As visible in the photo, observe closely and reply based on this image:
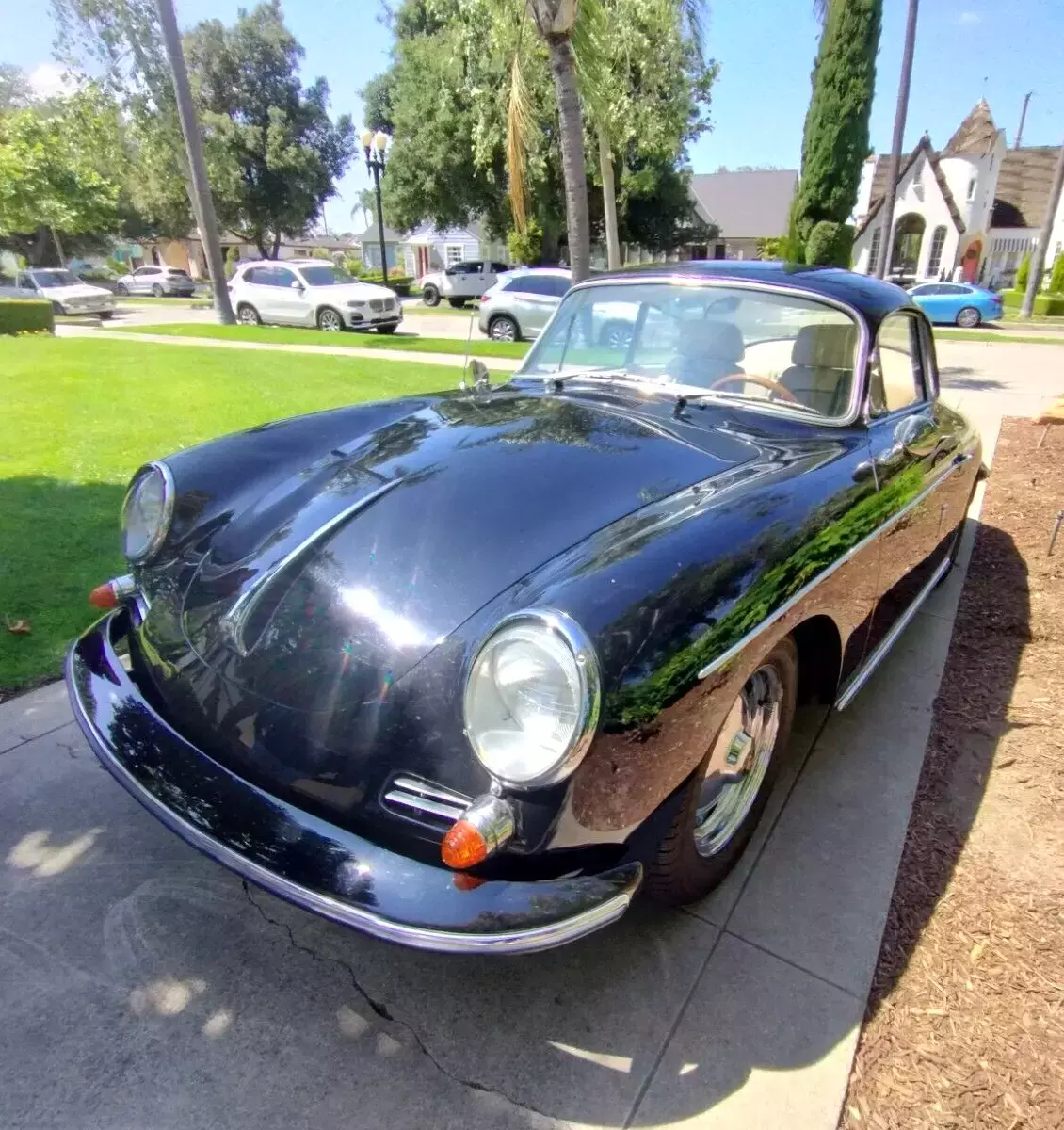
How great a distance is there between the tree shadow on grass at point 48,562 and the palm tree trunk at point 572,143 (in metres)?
5.24

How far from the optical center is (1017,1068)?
176 cm

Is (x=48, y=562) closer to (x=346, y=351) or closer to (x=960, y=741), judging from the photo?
(x=960, y=741)

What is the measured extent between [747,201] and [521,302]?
119 feet

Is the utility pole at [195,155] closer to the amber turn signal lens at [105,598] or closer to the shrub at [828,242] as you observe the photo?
the shrub at [828,242]

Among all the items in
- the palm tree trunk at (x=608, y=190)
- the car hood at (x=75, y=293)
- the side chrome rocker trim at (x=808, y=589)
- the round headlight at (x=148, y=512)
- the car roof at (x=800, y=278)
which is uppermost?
the palm tree trunk at (x=608, y=190)

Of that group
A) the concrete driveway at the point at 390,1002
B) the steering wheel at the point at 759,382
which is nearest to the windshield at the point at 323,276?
the steering wheel at the point at 759,382

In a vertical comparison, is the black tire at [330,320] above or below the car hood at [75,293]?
below

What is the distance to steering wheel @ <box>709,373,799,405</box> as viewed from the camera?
116 inches

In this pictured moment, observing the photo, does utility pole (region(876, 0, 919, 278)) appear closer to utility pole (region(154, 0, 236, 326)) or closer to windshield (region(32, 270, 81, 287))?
utility pole (region(154, 0, 236, 326))

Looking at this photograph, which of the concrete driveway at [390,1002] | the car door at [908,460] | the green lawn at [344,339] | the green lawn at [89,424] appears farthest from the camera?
the green lawn at [344,339]

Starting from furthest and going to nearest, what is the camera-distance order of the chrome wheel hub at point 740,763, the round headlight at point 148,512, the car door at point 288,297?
1. the car door at point 288,297
2. the round headlight at point 148,512
3. the chrome wheel hub at point 740,763

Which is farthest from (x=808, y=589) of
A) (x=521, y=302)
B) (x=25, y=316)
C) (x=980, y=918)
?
(x=25, y=316)

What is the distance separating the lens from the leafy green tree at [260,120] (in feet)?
116

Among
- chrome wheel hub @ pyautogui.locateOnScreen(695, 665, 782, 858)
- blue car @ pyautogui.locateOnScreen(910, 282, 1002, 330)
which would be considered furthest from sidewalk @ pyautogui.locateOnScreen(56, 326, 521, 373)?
blue car @ pyautogui.locateOnScreen(910, 282, 1002, 330)
